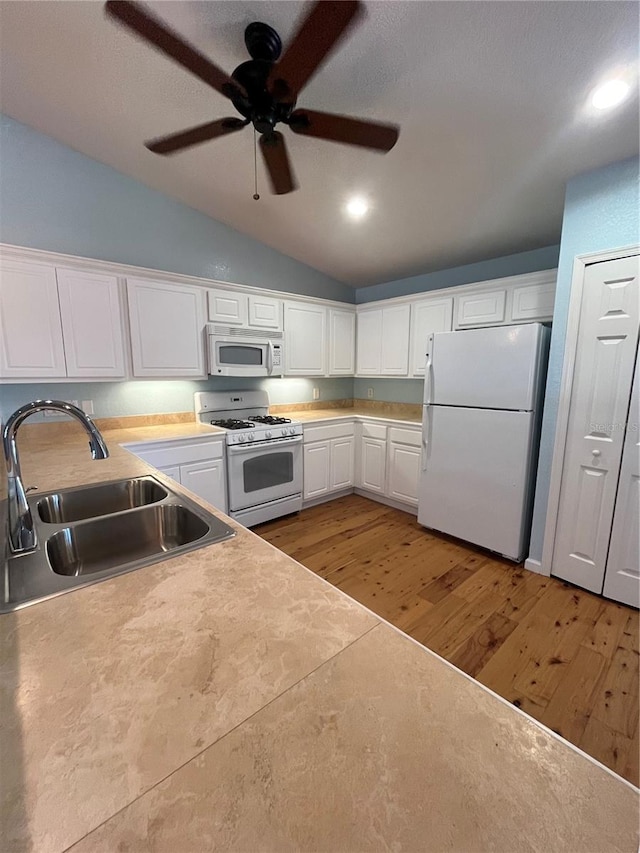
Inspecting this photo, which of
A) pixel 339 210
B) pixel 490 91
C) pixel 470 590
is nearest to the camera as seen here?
pixel 490 91

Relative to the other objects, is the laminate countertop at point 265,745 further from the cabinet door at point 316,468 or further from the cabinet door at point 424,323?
the cabinet door at point 424,323

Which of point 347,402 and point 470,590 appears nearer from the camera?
point 470,590

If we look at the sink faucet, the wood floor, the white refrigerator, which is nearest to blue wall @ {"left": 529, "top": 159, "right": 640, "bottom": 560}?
the white refrigerator

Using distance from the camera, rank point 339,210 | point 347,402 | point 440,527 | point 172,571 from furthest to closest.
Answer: point 347,402 < point 440,527 < point 339,210 < point 172,571

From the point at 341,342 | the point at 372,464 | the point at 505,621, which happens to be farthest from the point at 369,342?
the point at 505,621

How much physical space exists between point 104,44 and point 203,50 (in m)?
0.48

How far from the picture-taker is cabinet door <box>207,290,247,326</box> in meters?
3.00

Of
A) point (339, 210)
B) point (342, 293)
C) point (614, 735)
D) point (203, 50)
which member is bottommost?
point (614, 735)

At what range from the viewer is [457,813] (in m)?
0.40

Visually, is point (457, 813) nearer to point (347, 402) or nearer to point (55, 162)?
point (55, 162)

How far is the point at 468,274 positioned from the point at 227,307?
234 cm

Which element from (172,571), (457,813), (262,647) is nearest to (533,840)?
(457,813)

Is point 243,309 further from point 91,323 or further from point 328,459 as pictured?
point 328,459

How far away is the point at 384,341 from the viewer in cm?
384
